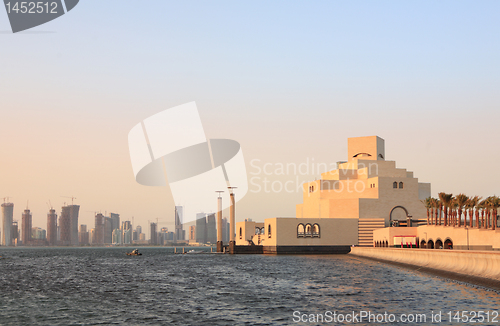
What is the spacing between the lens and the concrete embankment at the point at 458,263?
4728 cm

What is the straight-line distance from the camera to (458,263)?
5878 cm

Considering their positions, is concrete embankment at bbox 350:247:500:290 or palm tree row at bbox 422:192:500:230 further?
palm tree row at bbox 422:192:500:230

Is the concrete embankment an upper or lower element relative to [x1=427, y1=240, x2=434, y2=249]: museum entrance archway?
upper

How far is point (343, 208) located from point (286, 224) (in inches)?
695

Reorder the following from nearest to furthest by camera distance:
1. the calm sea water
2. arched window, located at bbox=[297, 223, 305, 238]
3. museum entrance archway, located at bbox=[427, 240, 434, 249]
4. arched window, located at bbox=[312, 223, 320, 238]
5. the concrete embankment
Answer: the calm sea water, the concrete embankment, museum entrance archway, located at bbox=[427, 240, 434, 249], arched window, located at bbox=[312, 223, 320, 238], arched window, located at bbox=[297, 223, 305, 238]

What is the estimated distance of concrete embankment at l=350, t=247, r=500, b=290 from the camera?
4728 centimetres

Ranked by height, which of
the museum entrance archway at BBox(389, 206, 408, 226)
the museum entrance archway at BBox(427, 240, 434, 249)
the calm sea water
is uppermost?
the museum entrance archway at BBox(389, 206, 408, 226)

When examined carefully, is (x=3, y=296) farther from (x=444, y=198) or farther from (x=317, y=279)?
(x=444, y=198)

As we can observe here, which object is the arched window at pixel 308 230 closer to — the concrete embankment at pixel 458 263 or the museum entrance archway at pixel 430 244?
the museum entrance archway at pixel 430 244

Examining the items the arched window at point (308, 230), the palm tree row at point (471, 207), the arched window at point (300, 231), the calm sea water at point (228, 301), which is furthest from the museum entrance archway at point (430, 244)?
the calm sea water at point (228, 301)

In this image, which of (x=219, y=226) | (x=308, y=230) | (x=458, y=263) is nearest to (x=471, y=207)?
(x=458, y=263)

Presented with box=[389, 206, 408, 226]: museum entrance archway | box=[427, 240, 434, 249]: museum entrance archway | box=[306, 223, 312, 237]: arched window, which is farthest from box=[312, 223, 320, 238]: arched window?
box=[427, 240, 434, 249]: museum entrance archway

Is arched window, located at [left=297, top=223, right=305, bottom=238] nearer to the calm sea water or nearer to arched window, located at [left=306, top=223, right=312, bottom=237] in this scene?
arched window, located at [left=306, top=223, right=312, bottom=237]

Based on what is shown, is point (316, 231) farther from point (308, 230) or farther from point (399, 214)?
point (399, 214)
